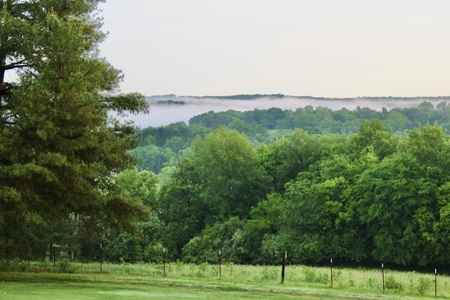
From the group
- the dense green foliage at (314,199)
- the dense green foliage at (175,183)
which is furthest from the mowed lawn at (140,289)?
the dense green foliage at (314,199)

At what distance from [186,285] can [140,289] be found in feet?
9.93

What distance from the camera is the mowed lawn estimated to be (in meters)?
26.1

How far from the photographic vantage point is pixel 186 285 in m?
31.5

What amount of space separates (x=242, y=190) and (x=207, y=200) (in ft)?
16.5

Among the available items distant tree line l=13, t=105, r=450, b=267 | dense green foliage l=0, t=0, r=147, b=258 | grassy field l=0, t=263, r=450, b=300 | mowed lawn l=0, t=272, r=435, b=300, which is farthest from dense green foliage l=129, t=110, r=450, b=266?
dense green foliage l=0, t=0, r=147, b=258

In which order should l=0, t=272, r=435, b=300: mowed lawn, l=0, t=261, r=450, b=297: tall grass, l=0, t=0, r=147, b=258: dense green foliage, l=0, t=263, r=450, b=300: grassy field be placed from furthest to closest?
1. l=0, t=261, r=450, b=297: tall grass
2. l=0, t=0, r=147, b=258: dense green foliage
3. l=0, t=263, r=450, b=300: grassy field
4. l=0, t=272, r=435, b=300: mowed lawn

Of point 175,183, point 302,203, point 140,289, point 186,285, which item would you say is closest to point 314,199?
point 302,203

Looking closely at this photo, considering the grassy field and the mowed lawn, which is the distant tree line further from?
the mowed lawn

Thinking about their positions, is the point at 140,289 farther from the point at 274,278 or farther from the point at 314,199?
the point at 314,199

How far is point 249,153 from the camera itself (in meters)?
87.8

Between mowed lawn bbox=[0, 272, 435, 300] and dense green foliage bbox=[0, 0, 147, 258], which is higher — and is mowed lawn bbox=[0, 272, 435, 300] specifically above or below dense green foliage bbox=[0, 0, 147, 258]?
below

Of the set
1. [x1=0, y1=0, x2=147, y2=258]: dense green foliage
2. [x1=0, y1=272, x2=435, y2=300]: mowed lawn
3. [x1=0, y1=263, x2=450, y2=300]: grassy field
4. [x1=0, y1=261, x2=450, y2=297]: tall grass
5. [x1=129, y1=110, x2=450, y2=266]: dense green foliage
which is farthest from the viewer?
[x1=129, y1=110, x2=450, y2=266]: dense green foliage

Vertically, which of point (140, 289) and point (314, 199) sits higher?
point (314, 199)

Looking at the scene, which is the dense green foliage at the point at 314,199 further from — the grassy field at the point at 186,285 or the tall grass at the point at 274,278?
the grassy field at the point at 186,285
